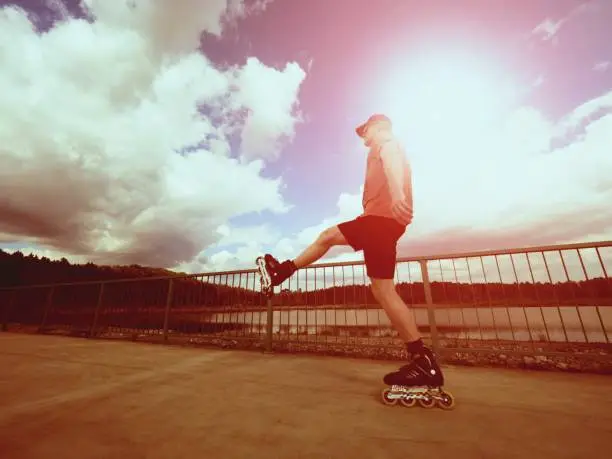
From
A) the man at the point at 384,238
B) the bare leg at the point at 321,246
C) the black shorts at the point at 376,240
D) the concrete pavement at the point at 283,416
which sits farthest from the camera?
the bare leg at the point at 321,246

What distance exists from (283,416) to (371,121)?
7.80ft

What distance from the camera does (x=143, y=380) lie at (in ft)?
7.91

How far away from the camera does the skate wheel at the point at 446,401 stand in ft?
5.90

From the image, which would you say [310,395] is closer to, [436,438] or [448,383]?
[436,438]

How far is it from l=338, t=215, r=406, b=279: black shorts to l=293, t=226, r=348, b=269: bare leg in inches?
3.2

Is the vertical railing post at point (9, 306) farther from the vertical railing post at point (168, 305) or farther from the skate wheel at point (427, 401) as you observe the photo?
the skate wheel at point (427, 401)

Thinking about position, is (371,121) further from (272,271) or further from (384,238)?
(272,271)

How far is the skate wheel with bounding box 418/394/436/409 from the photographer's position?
1.85 m

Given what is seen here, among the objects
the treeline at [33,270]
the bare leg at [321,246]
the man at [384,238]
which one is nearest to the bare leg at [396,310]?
the man at [384,238]

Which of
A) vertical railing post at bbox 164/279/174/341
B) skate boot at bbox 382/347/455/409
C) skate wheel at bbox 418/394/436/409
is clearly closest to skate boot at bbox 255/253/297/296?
skate boot at bbox 382/347/455/409

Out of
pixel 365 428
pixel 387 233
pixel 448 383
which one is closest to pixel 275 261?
pixel 387 233

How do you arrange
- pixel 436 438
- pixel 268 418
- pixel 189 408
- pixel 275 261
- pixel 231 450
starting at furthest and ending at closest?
pixel 275 261 → pixel 189 408 → pixel 268 418 → pixel 436 438 → pixel 231 450

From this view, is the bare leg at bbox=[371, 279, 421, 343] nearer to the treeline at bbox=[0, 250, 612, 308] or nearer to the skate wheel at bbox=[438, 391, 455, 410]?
the skate wheel at bbox=[438, 391, 455, 410]

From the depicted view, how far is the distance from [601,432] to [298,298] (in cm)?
392
